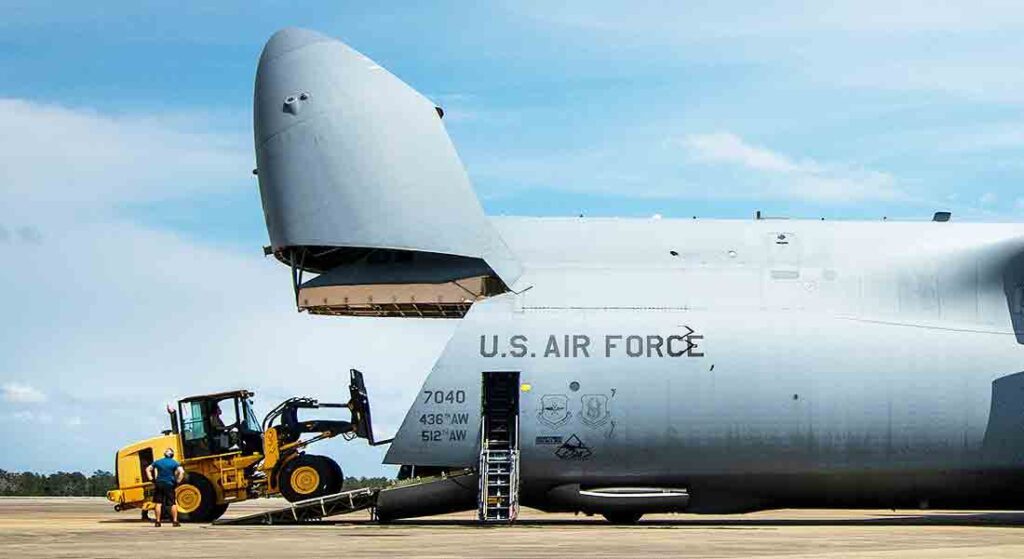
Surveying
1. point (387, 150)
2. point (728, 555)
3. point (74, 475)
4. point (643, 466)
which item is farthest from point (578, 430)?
point (74, 475)

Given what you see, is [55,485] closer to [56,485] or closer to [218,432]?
[56,485]

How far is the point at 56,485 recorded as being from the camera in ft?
213

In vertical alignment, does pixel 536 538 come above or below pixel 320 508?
below

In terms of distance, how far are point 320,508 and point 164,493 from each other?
9.90 feet

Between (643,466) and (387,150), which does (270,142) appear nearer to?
(387,150)

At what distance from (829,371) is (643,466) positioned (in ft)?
12.8

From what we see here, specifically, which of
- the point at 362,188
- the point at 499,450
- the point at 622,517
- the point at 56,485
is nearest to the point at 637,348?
the point at 499,450

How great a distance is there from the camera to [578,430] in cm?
2669

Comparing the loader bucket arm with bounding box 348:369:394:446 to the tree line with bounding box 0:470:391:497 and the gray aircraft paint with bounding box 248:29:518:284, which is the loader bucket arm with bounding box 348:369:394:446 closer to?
the gray aircraft paint with bounding box 248:29:518:284

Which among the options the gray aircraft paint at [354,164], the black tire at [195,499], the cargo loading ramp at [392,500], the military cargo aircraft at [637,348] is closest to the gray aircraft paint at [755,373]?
the military cargo aircraft at [637,348]

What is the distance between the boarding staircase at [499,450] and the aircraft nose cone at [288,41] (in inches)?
294

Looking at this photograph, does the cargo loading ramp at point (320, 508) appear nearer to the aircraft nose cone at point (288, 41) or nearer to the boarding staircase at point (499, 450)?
the boarding staircase at point (499, 450)

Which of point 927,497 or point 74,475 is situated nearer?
point 927,497

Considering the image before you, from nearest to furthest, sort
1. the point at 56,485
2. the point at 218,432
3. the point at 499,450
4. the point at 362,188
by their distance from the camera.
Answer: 1. the point at 362,188
2. the point at 499,450
3. the point at 218,432
4. the point at 56,485
